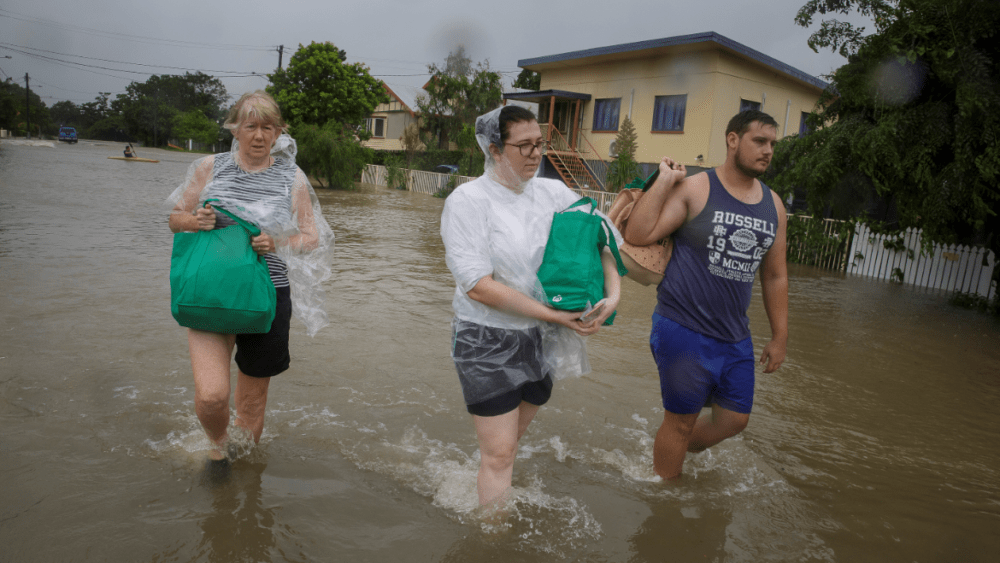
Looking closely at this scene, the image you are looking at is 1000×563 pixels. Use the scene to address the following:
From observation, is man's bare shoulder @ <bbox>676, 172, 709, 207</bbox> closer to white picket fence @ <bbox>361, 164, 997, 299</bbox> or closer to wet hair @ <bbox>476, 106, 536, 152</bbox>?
wet hair @ <bbox>476, 106, 536, 152</bbox>

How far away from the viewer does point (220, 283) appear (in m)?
2.81

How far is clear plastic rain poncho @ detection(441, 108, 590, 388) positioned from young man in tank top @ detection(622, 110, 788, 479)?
0.74 meters

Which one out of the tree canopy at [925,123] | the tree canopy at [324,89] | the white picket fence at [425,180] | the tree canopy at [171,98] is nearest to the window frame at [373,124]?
the tree canopy at [324,89]

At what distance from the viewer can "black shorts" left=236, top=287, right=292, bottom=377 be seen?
3197mm

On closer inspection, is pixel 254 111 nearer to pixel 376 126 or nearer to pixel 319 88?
pixel 319 88

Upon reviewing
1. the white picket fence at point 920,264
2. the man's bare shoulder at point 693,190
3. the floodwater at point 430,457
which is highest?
the man's bare shoulder at point 693,190

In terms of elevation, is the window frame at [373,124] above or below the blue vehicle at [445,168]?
above

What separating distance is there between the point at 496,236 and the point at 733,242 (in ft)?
4.08

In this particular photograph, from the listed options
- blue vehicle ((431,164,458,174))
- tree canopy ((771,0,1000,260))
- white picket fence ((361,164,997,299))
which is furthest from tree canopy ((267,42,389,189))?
tree canopy ((771,0,1000,260))

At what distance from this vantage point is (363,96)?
40.6m

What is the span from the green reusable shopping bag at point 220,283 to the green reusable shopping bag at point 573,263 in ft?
4.17

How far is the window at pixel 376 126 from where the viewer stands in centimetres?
4706

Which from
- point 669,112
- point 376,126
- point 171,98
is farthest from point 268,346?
point 171,98

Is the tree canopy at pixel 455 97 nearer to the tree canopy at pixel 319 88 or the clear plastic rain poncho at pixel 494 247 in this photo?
the tree canopy at pixel 319 88
